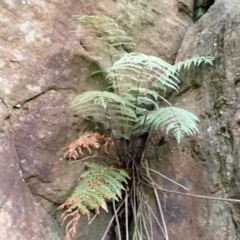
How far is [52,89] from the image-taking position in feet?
5.47

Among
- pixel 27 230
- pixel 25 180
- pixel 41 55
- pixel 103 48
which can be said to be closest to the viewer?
pixel 27 230

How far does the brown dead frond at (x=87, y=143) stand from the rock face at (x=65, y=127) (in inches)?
3.5

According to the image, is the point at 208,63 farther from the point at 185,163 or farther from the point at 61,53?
the point at 61,53

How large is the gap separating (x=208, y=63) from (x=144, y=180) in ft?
2.41

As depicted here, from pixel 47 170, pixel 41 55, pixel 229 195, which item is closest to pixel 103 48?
pixel 41 55

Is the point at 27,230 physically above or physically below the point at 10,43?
below

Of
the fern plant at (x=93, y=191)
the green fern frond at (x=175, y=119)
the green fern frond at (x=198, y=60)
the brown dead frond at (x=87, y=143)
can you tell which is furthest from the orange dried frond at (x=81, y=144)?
the green fern frond at (x=198, y=60)

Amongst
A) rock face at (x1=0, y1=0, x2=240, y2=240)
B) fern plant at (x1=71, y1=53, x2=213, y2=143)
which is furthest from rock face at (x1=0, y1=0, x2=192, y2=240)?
fern plant at (x1=71, y1=53, x2=213, y2=143)

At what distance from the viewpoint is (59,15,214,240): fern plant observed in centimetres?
141

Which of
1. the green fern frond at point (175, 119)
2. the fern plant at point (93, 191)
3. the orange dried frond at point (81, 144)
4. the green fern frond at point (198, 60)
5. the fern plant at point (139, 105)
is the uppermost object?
the green fern frond at point (198, 60)

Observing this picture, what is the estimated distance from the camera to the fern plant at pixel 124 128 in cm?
141

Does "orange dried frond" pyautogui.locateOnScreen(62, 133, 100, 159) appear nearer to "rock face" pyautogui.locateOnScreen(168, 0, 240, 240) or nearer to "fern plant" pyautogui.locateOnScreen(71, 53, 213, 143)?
"fern plant" pyautogui.locateOnScreen(71, 53, 213, 143)

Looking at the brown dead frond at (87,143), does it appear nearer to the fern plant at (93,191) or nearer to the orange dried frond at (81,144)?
the orange dried frond at (81,144)

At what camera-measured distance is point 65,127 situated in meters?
1.66
